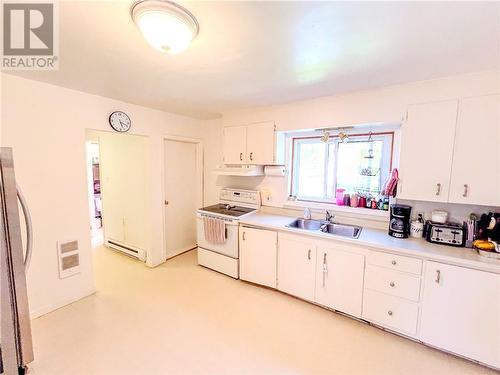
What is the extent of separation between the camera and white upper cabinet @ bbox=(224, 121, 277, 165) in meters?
3.07

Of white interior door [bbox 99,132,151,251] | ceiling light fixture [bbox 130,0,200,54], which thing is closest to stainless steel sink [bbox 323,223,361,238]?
ceiling light fixture [bbox 130,0,200,54]

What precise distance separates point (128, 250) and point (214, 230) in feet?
5.86

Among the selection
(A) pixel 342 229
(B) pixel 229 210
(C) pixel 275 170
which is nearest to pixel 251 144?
(C) pixel 275 170

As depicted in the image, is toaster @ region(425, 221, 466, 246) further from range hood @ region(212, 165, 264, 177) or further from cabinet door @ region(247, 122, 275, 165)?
range hood @ region(212, 165, 264, 177)

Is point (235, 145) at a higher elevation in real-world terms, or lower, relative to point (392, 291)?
higher

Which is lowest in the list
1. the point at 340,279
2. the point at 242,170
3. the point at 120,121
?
the point at 340,279

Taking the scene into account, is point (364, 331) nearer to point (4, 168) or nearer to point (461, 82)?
point (461, 82)

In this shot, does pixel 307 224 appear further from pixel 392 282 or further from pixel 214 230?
pixel 214 230

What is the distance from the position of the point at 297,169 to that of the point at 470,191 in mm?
1854

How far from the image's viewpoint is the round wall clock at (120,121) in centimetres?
280

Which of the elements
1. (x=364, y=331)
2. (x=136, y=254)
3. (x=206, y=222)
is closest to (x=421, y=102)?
(x=364, y=331)

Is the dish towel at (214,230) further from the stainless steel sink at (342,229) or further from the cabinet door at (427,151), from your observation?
the cabinet door at (427,151)

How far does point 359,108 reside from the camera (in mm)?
2479

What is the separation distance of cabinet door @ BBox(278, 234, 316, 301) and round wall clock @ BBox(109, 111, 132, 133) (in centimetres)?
250
